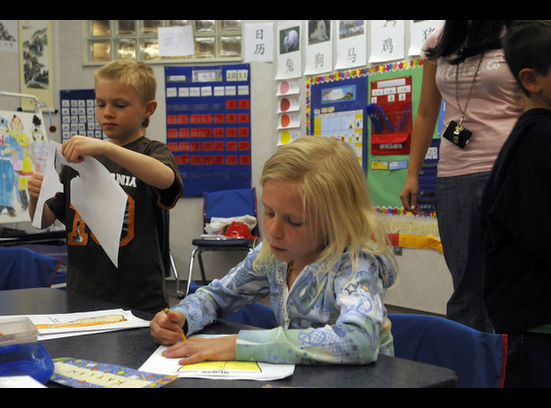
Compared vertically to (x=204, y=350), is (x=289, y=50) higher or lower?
higher

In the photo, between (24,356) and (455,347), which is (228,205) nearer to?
(455,347)

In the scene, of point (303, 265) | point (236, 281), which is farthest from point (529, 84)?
point (236, 281)

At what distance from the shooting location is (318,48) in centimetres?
447

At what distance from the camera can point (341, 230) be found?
0.99m

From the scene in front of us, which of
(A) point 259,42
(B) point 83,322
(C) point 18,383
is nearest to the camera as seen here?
(C) point 18,383

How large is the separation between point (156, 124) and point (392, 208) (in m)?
2.29

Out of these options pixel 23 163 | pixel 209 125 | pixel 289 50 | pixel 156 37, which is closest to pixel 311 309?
pixel 23 163

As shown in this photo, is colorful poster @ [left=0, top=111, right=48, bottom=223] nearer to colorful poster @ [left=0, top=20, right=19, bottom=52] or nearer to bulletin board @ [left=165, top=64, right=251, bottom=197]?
colorful poster @ [left=0, top=20, right=19, bottom=52]

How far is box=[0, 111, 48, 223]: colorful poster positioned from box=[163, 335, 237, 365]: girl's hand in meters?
3.09

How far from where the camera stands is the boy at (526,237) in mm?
1129

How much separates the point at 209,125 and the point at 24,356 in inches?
170
